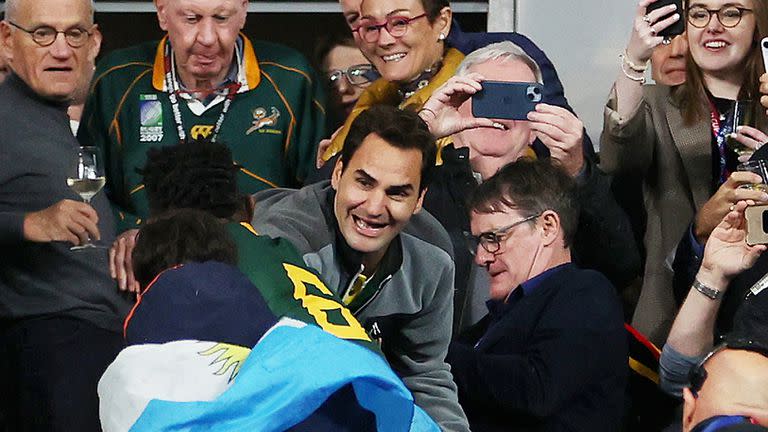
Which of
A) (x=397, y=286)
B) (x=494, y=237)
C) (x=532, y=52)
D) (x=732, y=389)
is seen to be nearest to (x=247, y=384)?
(x=732, y=389)

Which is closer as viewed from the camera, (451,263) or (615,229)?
(451,263)

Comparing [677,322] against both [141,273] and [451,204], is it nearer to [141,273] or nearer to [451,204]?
[451,204]

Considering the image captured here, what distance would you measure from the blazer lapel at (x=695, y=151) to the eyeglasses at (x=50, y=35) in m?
1.81

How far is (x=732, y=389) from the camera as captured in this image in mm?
2736

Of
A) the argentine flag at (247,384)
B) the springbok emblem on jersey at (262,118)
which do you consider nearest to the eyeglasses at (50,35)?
the springbok emblem on jersey at (262,118)

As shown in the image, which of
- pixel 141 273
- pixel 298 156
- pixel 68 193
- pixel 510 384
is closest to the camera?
pixel 141 273

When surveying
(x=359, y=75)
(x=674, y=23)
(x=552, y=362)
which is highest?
(x=674, y=23)

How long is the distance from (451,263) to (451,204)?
1.61 ft

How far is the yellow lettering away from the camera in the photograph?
3178mm

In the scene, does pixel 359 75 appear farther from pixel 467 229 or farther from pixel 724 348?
pixel 724 348

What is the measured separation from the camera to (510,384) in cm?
413

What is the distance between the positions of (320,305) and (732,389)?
2.96 feet

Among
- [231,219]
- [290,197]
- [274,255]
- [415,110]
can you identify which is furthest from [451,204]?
[274,255]

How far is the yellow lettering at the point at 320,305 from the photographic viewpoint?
3.18 meters
